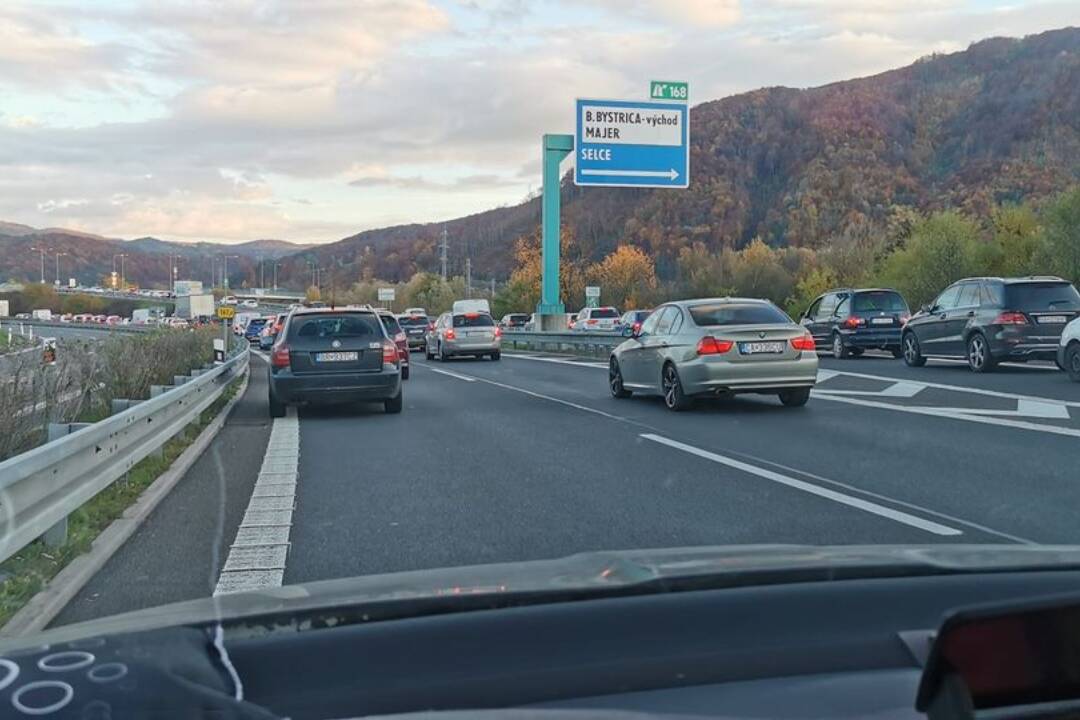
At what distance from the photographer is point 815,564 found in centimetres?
255

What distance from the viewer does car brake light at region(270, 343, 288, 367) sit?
49.3 feet

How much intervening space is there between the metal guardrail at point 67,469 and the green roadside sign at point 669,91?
86.4 ft

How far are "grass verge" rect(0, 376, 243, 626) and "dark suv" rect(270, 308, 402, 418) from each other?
12.4ft

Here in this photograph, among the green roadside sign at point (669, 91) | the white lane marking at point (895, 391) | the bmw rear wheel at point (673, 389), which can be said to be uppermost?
the green roadside sign at point (669, 91)

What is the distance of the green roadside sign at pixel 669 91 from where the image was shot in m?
34.2

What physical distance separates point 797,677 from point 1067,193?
131ft

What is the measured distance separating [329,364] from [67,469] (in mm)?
8689

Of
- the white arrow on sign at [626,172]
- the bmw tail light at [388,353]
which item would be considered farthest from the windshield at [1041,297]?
the white arrow on sign at [626,172]

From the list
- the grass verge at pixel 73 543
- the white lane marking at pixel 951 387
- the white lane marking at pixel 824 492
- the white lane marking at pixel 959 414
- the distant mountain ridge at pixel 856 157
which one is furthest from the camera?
the distant mountain ridge at pixel 856 157

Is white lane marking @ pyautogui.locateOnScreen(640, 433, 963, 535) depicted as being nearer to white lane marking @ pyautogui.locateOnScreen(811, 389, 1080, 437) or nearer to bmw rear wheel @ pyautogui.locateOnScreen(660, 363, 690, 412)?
bmw rear wheel @ pyautogui.locateOnScreen(660, 363, 690, 412)

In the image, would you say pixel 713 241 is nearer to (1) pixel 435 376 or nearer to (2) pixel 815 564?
(1) pixel 435 376

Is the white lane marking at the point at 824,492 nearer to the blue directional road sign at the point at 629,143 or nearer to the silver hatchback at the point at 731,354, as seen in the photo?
the silver hatchback at the point at 731,354

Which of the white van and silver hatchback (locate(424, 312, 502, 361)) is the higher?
the white van

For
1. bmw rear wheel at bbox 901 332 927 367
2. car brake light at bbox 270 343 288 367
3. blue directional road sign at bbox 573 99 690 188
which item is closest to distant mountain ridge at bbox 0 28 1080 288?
A: blue directional road sign at bbox 573 99 690 188
